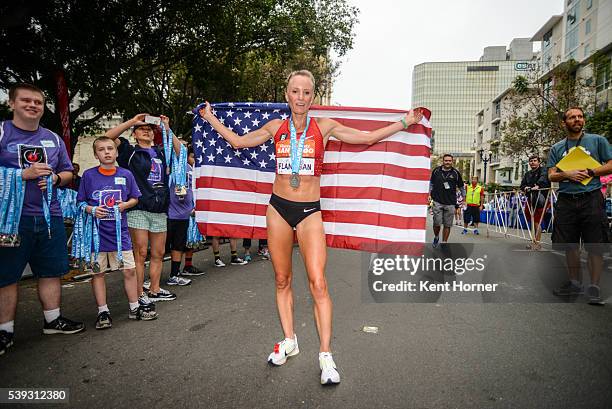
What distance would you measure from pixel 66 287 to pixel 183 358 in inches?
147

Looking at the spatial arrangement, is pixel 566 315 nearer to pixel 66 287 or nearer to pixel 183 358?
pixel 183 358

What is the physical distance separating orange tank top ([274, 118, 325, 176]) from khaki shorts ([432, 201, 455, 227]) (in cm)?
633

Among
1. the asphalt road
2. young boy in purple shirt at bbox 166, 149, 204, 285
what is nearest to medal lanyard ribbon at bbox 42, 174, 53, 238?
the asphalt road

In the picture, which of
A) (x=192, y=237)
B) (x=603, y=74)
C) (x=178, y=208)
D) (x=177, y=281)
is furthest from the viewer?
(x=603, y=74)

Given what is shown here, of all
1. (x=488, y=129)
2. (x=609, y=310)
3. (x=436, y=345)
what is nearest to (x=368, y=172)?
(x=436, y=345)

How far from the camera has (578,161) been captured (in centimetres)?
481

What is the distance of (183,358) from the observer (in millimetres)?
3268

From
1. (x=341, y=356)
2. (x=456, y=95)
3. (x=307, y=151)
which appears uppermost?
(x=456, y=95)

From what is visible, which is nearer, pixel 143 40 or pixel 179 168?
pixel 179 168

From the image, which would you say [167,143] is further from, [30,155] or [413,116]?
[413,116]

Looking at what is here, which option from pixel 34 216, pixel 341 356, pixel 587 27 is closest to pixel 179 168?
pixel 34 216

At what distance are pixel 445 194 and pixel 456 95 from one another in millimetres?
144692

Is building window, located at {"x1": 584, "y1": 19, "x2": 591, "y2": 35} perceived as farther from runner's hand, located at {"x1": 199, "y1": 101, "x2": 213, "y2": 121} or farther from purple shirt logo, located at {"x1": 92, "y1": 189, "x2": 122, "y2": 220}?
purple shirt logo, located at {"x1": 92, "y1": 189, "x2": 122, "y2": 220}

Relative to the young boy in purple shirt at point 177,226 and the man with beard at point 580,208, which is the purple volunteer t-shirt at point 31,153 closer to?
the young boy in purple shirt at point 177,226
